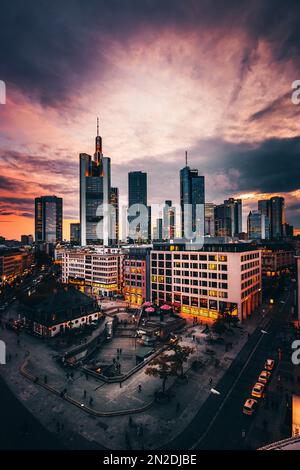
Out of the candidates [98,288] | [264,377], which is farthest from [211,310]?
[98,288]

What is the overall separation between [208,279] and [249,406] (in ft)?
144

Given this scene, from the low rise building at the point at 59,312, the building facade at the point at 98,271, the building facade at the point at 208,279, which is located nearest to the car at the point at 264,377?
the building facade at the point at 208,279

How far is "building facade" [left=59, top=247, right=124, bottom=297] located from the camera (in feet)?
347

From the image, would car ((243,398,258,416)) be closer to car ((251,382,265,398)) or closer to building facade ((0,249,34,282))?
car ((251,382,265,398))

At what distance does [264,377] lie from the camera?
37094 millimetres

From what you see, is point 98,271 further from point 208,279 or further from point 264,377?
point 264,377

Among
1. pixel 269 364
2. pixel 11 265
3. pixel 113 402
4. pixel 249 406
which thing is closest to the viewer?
pixel 249 406

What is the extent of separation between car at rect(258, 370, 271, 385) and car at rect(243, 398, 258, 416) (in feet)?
19.5

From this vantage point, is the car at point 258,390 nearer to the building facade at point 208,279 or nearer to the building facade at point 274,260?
the building facade at point 208,279

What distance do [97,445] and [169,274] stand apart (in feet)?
193

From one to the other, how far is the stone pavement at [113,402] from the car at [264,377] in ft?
20.5

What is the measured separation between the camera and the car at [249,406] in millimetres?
29984

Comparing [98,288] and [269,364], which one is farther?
[98,288]

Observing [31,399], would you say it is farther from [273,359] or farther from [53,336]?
[273,359]
